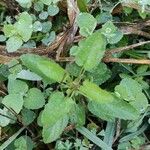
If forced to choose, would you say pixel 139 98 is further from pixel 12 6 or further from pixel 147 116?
pixel 12 6

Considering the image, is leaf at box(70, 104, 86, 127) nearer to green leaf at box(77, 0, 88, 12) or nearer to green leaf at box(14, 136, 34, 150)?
green leaf at box(14, 136, 34, 150)

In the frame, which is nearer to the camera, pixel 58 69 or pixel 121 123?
pixel 58 69

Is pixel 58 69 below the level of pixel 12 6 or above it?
below

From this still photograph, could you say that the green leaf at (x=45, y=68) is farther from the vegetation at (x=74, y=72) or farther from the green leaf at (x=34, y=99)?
the green leaf at (x=34, y=99)

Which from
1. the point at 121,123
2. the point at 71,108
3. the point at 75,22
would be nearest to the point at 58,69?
the point at 71,108

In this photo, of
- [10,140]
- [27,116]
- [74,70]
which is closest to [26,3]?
[74,70]

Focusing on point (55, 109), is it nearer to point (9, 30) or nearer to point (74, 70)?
point (74, 70)
